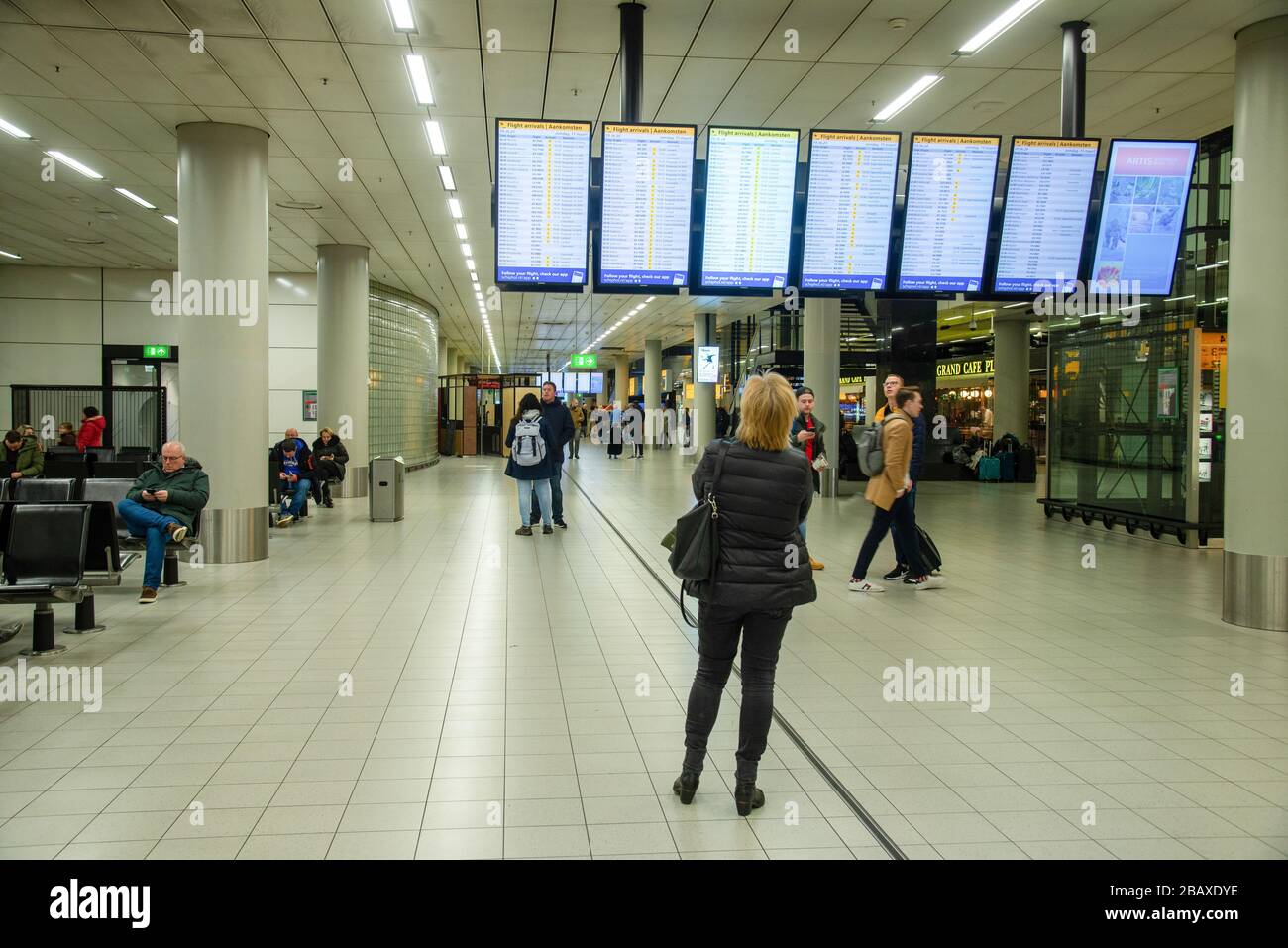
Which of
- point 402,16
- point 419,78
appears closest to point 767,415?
point 402,16

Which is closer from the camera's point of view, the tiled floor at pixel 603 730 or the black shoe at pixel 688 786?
the tiled floor at pixel 603 730

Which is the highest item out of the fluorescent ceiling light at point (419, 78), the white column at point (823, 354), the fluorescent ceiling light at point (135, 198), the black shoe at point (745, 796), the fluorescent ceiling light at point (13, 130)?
the fluorescent ceiling light at point (135, 198)

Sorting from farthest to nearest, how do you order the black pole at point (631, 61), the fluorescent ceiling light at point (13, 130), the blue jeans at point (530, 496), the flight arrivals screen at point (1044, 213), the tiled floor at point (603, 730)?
the blue jeans at point (530, 496), the fluorescent ceiling light at point (13, 130), the flight arrivals screen at point (1044, 213), the black pole at point (631, 61), the tiled floor at point (603, 730)

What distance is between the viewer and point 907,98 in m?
9.72

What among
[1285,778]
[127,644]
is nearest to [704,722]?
[1285,778]

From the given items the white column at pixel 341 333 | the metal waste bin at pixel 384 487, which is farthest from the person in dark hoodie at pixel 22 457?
the white column at pixel 341 333

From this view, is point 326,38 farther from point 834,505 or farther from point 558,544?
point 834,505

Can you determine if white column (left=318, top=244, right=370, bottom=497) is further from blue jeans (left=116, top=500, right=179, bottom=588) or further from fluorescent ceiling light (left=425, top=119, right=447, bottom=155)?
blue jeans (left=116, top=500, right=179, bottom=588)

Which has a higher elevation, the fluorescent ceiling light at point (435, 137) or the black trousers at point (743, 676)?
the fluorescent ceiling light at point (435, 137)

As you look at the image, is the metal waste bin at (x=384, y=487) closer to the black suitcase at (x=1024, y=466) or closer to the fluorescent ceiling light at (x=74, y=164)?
the fluorescent ceiling light at (x=74, y=164)

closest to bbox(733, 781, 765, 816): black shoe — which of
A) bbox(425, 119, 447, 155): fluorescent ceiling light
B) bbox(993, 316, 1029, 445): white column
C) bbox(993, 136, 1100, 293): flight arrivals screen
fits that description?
bbox(993, 136, 1100, 293): flight arrivals screen

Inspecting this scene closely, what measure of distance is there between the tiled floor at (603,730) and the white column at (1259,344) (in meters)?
0.49

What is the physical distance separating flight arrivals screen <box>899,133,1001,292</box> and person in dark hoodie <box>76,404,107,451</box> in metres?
14.7

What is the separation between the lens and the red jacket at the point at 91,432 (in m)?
17.0
